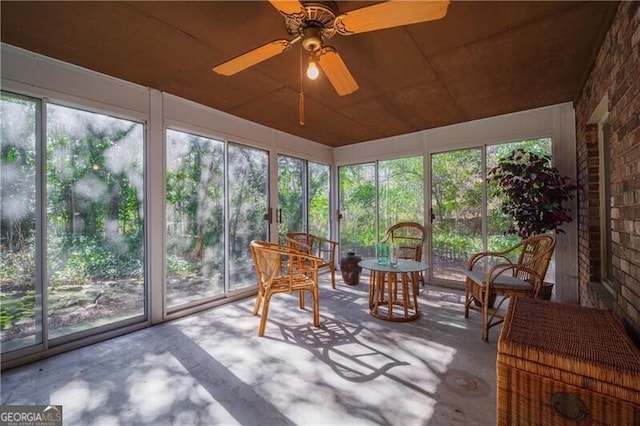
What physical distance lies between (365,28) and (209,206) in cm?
268

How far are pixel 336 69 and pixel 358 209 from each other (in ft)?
11.6

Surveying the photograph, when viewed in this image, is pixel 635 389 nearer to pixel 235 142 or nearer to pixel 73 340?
pixel 73 340

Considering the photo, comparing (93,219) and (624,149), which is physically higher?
(624,149)

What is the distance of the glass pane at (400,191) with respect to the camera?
Result: 14.7 feet

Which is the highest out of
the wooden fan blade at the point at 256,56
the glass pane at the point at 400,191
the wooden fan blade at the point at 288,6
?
the wooden fan blade at the point at 288,6

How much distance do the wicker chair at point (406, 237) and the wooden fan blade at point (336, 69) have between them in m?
2.63

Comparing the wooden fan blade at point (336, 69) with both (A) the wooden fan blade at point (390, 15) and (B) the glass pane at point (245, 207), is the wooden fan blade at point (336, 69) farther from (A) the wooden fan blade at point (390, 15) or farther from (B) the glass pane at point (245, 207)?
(B) the glass pane at point (245, 207)

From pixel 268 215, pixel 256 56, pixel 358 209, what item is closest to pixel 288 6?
pixel 256 56

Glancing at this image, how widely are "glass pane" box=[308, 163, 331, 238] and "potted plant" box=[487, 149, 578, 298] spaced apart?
2.83 m

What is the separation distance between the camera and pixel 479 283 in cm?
259

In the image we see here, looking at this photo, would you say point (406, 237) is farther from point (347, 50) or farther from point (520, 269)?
point (347, 50)

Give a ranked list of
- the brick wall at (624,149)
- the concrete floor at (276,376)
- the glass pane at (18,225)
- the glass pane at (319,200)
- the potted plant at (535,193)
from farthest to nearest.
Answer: the glass pane at (319,200)
the potted plant at (535,193)
the glass pane at (18,225)
the concrete floor at (276,376)
the brick wall at (624,149)

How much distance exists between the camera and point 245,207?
3883 mm

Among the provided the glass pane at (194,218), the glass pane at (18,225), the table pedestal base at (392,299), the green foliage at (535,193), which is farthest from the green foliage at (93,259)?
the green foliage at (535,193)
